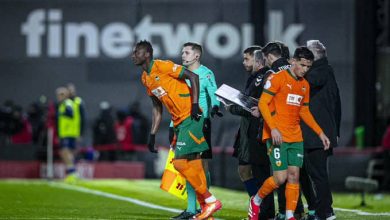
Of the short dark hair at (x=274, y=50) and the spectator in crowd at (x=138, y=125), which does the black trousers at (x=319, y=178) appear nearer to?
the short dark hair at (x=274, y=50)

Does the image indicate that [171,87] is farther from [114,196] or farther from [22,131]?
[22,131]

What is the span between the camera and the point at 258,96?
46.6ft

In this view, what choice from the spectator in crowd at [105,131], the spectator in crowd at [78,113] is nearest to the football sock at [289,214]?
the spectator in crowd at [78,113]

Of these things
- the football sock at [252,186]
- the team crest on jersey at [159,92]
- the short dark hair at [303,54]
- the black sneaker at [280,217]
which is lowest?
the black sneaker at [280,217]

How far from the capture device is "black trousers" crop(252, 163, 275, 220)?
14148mm

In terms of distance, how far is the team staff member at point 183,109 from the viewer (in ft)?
45.7

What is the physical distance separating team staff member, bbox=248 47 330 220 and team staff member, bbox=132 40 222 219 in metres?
0.96

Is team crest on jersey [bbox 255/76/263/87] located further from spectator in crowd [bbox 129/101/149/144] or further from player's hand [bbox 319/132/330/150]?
spectator in crowd [bbox 129/101/149/144]

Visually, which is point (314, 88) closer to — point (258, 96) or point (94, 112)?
point (258, 96)

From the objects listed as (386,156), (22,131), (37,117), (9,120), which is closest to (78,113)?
(37,117)

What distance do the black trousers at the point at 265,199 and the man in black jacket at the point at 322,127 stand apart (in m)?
0.43

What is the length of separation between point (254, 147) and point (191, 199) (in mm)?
1275

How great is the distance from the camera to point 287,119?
520 inches

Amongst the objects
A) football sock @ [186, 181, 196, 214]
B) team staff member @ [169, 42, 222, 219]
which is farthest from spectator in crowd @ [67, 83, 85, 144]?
football sock @ [186, 181, 196, 214]
